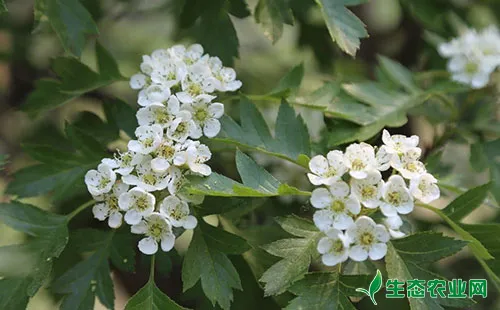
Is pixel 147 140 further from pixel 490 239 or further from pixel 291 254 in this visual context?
pixel 490 239

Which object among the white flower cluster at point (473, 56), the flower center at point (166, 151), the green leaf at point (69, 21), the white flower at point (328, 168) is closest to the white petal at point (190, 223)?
the flower center at point (166, 151)

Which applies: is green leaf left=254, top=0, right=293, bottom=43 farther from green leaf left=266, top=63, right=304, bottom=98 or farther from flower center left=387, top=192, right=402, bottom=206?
flower center left=387, top=192, right=402, bottom=206

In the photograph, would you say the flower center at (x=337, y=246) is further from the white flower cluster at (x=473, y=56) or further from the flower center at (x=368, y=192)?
the white flower cluster at (x=473, y=56)

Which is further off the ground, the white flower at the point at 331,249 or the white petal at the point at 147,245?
the white flower at the point at 331,249

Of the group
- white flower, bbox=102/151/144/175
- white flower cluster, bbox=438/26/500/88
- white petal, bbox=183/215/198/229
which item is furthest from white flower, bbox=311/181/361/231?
white flower cluster, bbox=438/26/500/88

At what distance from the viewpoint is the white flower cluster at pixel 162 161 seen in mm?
1120

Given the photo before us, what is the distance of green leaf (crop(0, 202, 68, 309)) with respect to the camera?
1.18 meters

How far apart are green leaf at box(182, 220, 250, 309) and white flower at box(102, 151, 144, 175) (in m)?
0.17

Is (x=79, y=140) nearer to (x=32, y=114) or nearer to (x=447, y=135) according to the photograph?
(x=32, y=114)

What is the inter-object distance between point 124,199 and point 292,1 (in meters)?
0.67

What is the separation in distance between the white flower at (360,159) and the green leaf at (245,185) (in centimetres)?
9

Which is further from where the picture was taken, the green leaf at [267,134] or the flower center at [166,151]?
the green leaf at [267,134]

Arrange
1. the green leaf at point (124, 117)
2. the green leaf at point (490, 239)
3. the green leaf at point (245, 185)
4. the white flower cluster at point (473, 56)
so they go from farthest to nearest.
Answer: the white flower cluster at point (473, 56) < the green leaf at point (124, 117) < the green leaf at point (490, 239) < the green leaf at point (245, 185)

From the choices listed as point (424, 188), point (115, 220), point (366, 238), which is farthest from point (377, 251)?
point (115, 220)
